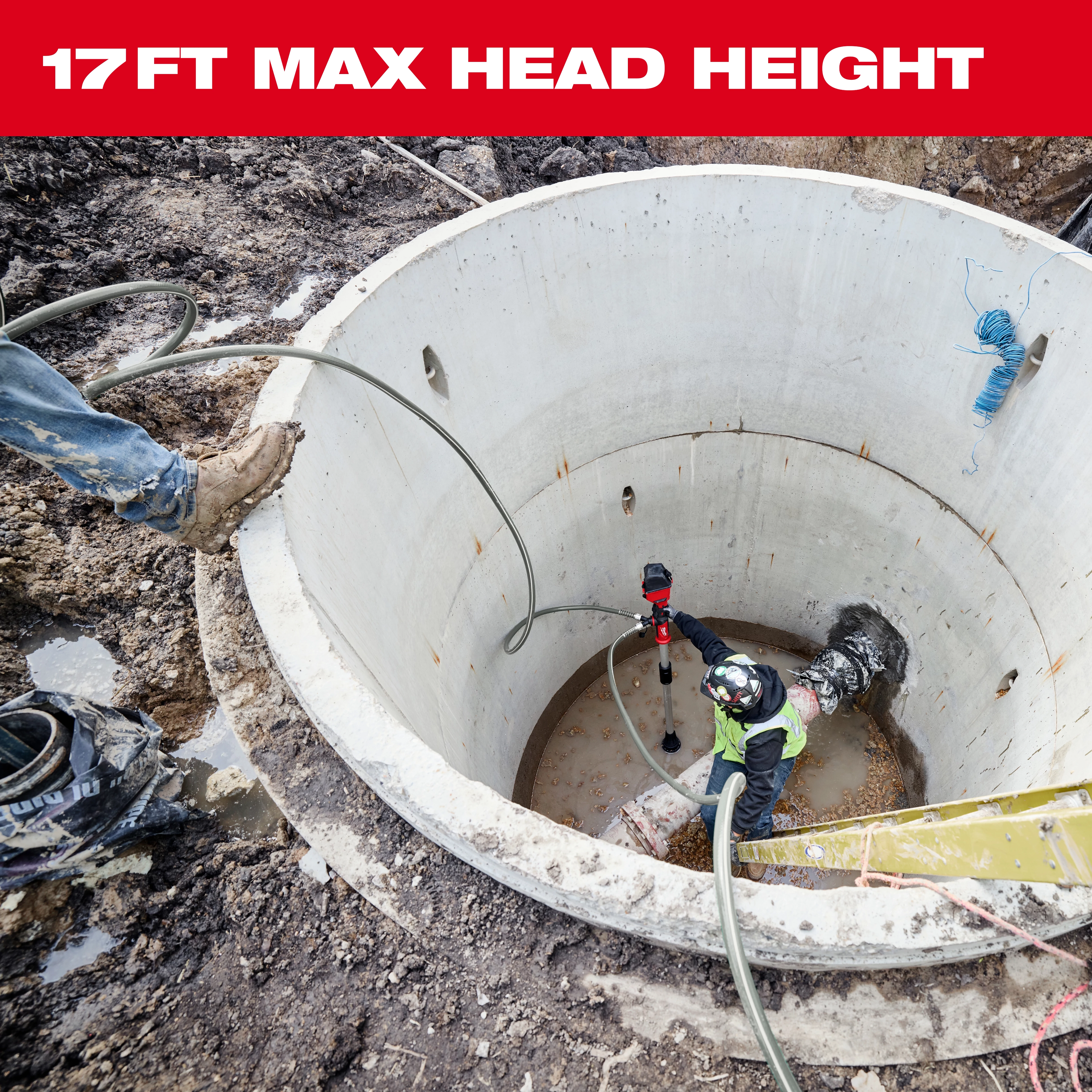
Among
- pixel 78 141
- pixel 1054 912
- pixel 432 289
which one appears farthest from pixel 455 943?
pixel 78 141

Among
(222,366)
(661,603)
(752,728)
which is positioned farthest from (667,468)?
(222,366)

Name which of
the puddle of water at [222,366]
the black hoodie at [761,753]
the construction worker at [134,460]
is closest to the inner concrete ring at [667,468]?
the construction worker at [134,460]

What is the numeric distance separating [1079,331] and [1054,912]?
2.66 metres

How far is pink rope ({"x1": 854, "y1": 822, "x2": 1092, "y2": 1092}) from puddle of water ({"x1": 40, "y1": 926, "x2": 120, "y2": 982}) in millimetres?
2024

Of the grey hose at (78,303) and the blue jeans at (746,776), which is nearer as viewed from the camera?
the grey hose at (78,303)

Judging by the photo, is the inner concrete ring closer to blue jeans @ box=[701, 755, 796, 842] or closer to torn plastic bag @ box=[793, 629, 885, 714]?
torn plastic bag @ box=[793, 629, 885, 714]

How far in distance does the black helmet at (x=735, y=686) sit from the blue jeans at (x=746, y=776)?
394 mm

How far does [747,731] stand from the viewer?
2982mm

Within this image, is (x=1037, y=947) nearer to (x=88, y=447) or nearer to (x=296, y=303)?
(x=88, y=447)

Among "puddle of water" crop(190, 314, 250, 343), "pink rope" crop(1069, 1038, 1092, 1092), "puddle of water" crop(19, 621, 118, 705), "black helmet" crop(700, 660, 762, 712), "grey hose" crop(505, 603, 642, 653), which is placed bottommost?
"grey hose" crop(505, 603, 642, 653)

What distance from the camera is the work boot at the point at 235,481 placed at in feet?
7.31

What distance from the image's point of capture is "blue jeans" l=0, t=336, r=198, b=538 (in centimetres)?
187

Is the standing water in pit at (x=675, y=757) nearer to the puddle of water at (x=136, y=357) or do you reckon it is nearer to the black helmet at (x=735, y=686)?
the black helmet at (x=735, y=686)

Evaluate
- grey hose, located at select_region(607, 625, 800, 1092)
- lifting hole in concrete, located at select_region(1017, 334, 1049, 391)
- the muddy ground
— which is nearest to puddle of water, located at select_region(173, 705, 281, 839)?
the muddy ground
